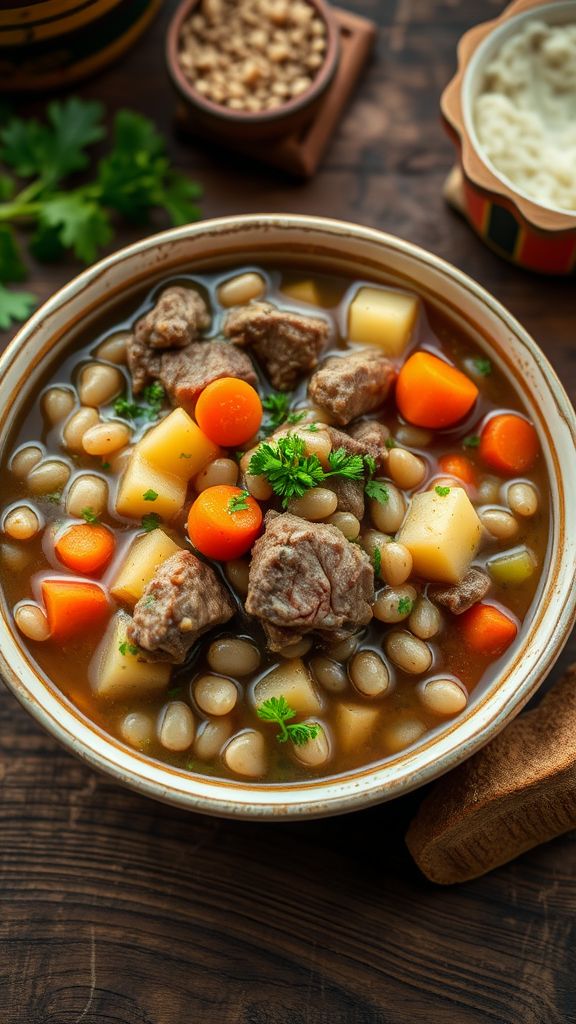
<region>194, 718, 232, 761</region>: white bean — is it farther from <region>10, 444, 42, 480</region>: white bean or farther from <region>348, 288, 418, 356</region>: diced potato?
<region>348, 288, 418, 356</region>: diced potato

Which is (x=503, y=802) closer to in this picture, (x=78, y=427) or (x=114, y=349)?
(x=78, y=427)

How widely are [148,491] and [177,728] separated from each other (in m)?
0.87

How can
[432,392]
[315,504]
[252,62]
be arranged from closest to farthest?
[315,504] → [432,392] → [252,62]

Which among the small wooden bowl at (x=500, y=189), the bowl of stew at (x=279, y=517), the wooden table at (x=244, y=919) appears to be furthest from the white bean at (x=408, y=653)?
the small wooden bowl at (x=500, y=189)

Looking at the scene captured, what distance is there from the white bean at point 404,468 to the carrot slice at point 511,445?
30 centimetres

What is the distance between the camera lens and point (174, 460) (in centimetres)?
369

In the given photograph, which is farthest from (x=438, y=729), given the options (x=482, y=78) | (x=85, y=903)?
(x=482, y=78)

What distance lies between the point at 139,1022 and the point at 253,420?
236 centimetres

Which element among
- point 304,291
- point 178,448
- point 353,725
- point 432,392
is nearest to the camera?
point 353,725

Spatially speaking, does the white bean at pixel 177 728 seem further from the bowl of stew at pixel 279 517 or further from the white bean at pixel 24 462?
the white bean at pixel 24 462

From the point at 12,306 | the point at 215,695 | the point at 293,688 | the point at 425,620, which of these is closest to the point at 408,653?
the point at 425,620

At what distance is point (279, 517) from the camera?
3.48m

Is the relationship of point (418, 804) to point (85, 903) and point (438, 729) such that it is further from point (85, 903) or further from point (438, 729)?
point (85, 903)

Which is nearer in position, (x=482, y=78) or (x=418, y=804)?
(x=418, y=804)
